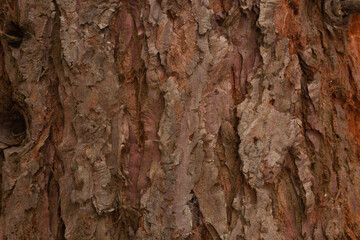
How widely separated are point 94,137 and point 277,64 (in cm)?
66

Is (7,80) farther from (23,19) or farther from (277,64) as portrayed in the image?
(277,64)

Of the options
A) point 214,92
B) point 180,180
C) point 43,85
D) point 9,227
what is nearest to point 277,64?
point 214,92

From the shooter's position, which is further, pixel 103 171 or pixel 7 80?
pixel 7 80

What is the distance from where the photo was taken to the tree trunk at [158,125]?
1.27 metres

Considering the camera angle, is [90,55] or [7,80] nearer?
[90,55]

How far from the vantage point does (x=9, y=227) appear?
132 centimetres

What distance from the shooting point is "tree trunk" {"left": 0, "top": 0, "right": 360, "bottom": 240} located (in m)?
1.27

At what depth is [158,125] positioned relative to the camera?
1287 millimetres

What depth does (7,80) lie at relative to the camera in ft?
4.65

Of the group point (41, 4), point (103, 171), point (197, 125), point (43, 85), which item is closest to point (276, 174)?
point (197, 125)

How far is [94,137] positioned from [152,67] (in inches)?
11.7

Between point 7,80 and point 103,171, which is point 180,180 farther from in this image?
point 7,80

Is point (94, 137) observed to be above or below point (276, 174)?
above

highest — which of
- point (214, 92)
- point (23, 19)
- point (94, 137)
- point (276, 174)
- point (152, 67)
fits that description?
point (23, 19)
